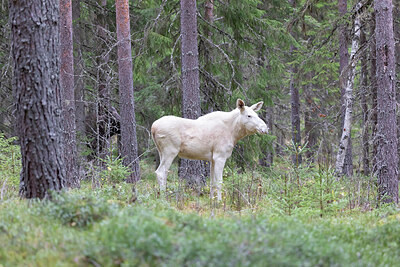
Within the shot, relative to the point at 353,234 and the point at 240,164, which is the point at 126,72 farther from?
the point at 353,234

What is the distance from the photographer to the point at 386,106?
917cm

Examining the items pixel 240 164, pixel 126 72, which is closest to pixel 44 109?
pixel 126 72

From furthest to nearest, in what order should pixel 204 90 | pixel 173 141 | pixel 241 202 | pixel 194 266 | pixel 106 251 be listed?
pixel 204 90, pixel 173 141, pixel 241 202, pixel 106 251, pixel 194 266

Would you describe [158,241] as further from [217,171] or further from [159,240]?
[217,171]

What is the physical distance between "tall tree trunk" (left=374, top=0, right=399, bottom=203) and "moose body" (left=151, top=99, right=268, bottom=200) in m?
2.64

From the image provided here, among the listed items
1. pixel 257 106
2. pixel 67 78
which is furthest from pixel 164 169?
pixel 67 78

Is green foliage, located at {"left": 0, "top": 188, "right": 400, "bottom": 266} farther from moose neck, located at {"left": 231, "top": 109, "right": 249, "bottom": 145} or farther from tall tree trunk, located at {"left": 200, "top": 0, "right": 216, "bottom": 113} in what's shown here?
tall tree trunk, located at {"left": 200, "top": 0, "right": 216, "bottom": 113}

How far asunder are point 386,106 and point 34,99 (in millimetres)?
7325

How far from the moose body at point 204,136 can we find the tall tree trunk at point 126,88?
284 cm

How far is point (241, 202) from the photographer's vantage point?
8953mm

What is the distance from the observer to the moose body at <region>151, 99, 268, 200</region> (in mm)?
9758

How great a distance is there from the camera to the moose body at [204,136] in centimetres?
976

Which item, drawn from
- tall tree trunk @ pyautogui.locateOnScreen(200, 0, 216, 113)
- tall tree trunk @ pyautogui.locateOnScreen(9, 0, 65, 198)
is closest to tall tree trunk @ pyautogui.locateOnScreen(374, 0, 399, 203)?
tall tree trunk @ pyautogui.locateOnScreen(200, 0, 216, 113)

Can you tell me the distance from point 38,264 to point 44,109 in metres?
2.63
